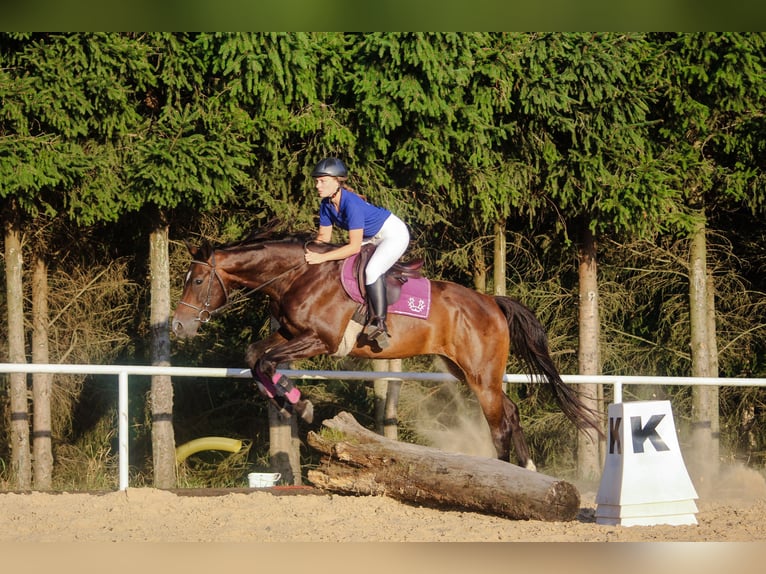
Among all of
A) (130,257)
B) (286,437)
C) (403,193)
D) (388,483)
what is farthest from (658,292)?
(388,483)

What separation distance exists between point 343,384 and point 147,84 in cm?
535

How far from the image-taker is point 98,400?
14.1 m

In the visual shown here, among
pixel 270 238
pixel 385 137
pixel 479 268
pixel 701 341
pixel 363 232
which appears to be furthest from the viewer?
pixel 479 268

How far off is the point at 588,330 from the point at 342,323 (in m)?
5.47

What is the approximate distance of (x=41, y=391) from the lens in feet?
38.8

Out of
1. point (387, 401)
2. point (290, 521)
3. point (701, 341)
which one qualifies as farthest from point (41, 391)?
point (701, 341)

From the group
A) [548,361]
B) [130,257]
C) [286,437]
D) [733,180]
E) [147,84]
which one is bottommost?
[286,437]

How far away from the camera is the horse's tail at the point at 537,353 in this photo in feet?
26.6

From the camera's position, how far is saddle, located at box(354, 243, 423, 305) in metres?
7.68

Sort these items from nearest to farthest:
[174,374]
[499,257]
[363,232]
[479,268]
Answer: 1. [174,374]
2. [363,232]
3. [499,257]
4. [479,268]

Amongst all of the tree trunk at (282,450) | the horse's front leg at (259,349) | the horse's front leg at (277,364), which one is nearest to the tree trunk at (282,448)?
the tree trunk at (282,450)

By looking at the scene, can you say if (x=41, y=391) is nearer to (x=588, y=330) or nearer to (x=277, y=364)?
(x=277, y=364)

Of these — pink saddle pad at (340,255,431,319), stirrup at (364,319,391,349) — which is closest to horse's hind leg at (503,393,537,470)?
pink saddle pad at (340,255,431,319)

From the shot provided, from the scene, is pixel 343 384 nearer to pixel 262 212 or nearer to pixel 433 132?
pixel 262 212
